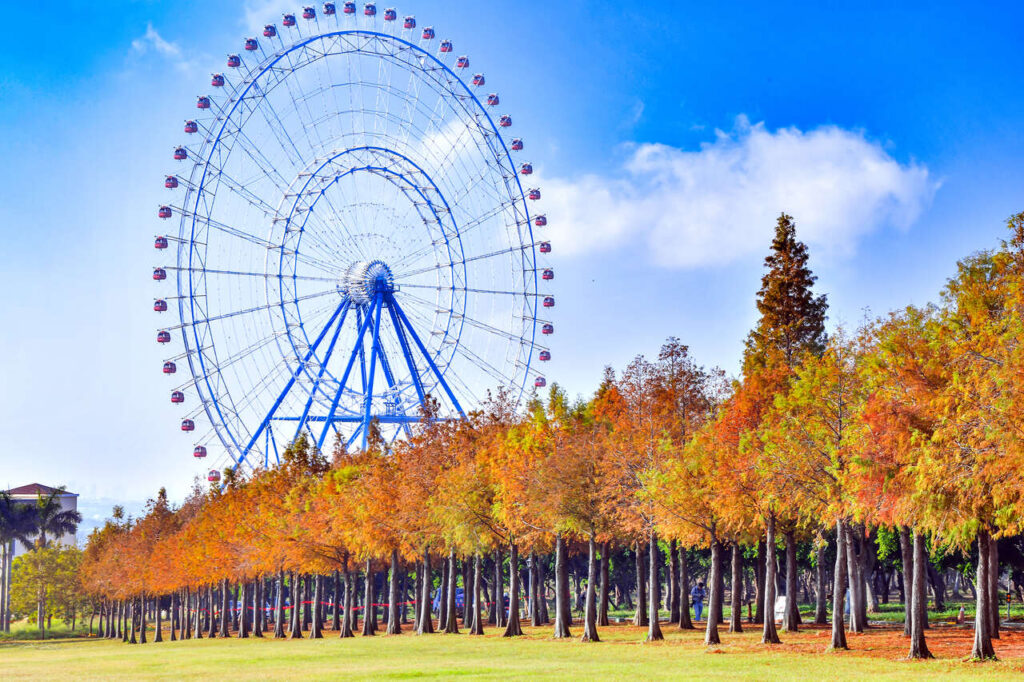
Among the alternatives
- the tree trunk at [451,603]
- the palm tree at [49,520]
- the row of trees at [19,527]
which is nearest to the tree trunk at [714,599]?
the tree trunk at [451,603]

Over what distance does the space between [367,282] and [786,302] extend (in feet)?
96.4

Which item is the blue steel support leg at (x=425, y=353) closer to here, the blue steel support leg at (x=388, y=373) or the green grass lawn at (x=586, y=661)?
the blue steel support leg at (x=388, y=373)

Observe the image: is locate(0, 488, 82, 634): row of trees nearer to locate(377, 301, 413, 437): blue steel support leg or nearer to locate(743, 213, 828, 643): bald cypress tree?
locate(377, 301, 413, 437): blue steel support leg

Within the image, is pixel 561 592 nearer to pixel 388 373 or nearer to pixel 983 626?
pixel 983 626

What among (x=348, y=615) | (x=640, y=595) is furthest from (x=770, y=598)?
(x=348, y=615)

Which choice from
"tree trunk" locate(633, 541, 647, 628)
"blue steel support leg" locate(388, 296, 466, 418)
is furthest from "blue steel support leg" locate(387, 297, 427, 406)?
"tree trunk" locate(633, 541, 647, 628)

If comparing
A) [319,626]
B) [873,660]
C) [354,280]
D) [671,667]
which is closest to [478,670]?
[671,667]

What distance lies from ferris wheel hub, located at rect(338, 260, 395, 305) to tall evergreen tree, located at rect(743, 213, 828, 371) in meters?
26.6

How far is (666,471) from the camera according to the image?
133 ft

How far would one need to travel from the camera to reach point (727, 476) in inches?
1487

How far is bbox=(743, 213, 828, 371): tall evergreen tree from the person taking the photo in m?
54.7

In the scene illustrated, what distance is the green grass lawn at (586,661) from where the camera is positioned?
89.7ft

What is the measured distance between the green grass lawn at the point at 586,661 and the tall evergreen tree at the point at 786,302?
15.6m

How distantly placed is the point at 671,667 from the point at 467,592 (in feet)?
127
